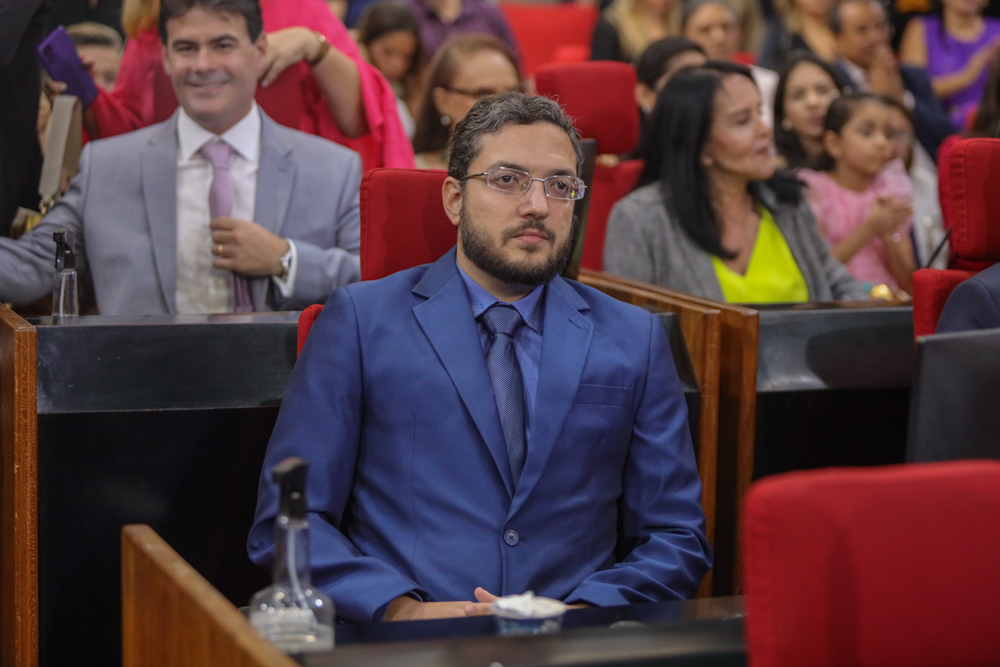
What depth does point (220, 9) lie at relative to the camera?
2381 mm

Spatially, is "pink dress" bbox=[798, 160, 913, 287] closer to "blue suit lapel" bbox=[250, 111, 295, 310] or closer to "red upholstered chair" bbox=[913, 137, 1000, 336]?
"red upholstered chair" bbox=[913, 137, 1000, 336]

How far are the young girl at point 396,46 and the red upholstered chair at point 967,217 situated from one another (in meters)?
2.10

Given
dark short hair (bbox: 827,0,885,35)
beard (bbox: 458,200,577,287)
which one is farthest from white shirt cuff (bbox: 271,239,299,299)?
Result: dark short hair (bbox: 827,0,885,35)

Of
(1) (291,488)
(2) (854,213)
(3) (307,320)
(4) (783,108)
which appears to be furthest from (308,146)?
(4) (783,108)

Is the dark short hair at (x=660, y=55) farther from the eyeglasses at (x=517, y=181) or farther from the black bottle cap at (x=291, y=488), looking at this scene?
the black bottle cap at (x=291, y=488)

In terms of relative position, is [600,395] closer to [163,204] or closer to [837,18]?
[163,204]

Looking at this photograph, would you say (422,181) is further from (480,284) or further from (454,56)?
(454,56)

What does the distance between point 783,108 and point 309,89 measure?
169 centimetres

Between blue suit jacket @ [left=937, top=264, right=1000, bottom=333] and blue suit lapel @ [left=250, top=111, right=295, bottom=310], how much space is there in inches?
49.7

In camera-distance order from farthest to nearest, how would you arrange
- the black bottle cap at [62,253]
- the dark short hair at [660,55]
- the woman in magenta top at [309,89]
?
the dark short hair at [660,55]
the woman in magenta top at [309,89]
the black bottle cap at [62,253]

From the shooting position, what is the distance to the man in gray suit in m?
2.27

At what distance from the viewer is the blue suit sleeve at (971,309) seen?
70.0 inches

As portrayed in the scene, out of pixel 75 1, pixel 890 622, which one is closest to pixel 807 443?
pixel 890 622

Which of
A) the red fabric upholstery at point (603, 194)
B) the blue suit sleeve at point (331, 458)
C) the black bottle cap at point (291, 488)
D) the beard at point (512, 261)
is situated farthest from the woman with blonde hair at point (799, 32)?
the black bottle cap at point (291, 488)
